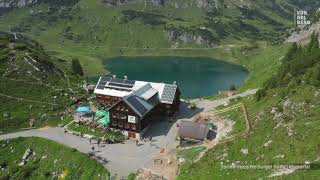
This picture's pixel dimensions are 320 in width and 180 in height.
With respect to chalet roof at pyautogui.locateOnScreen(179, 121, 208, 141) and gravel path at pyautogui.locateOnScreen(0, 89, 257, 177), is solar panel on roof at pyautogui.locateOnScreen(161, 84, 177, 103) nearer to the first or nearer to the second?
gravel path at pyautogui.locateOnScreen(0, 89, 257, 177)

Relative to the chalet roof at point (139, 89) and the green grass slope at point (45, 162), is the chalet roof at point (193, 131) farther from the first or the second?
the green grass slope at point (45, 162)

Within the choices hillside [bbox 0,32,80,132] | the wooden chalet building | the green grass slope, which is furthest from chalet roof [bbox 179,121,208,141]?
hillside [bbox 0,32,80,132]

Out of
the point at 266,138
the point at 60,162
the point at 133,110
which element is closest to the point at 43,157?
the point at 60,162

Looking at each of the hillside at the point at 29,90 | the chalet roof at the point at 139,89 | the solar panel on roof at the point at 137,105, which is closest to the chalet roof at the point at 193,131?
the solar panel on roof at the point at 137,105

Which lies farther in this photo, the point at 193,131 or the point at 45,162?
the point at 193,131

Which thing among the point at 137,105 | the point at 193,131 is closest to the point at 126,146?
the point at 137,105

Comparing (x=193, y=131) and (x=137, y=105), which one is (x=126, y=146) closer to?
(x=137, y=105)
